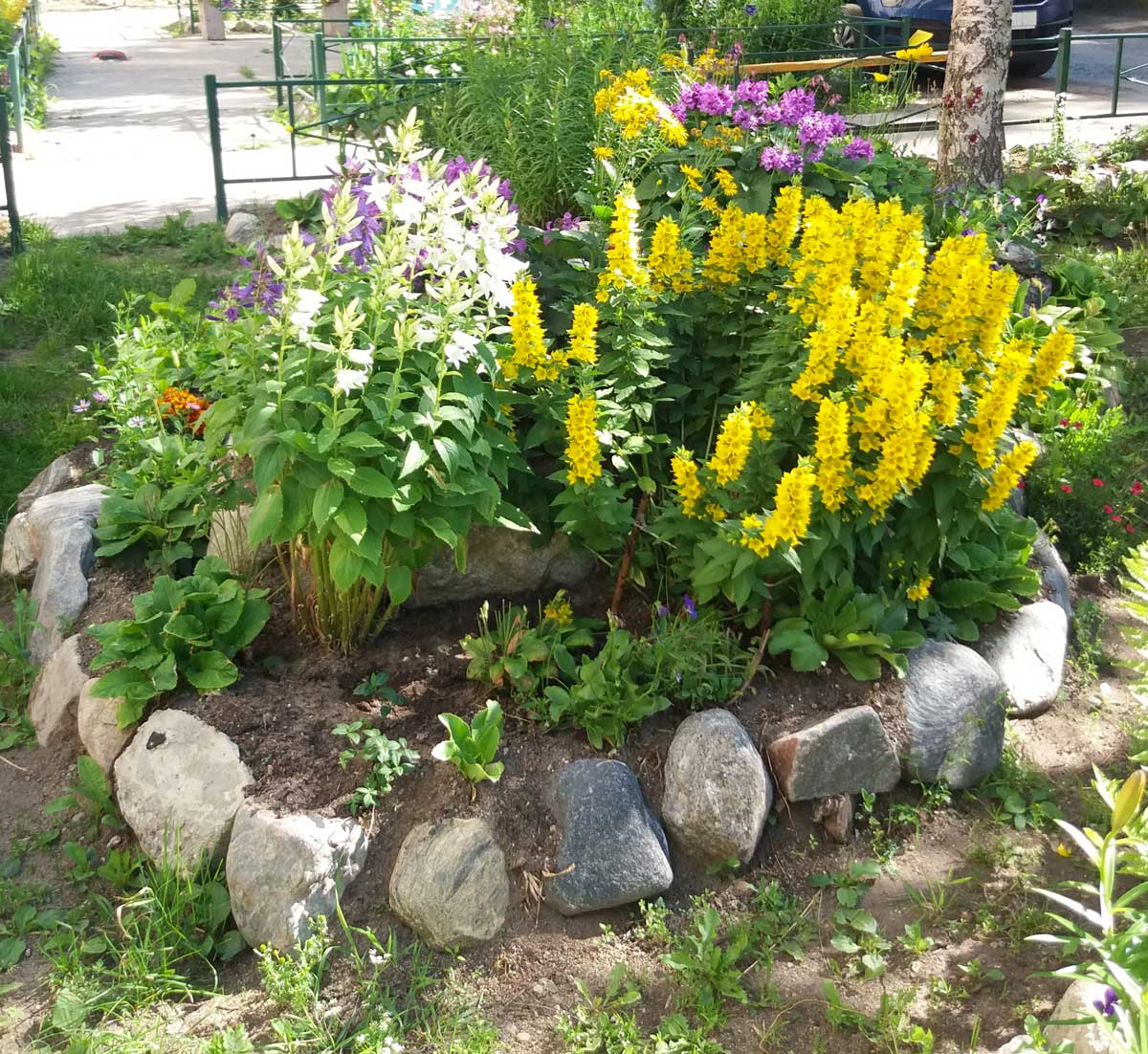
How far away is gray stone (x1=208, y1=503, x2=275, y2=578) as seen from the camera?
13.6 ft

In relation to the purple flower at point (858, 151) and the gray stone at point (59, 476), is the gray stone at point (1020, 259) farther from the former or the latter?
the gray stone at point (59, 476)

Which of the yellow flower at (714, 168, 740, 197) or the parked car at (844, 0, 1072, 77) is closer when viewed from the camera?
the yellow flower at (714, 168, 740, 197)

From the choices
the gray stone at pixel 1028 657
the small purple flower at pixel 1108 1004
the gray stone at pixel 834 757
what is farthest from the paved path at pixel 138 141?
the small purple flower at pixel 1108 1004

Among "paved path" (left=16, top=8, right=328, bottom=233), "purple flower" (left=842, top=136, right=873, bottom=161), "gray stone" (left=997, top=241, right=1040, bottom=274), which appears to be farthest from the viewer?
"paved path" (left=16, top=8, right=328, bottom=233)

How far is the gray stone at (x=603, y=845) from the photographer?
3277 mm

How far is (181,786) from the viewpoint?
343 centimetres

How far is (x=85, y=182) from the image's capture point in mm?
10102

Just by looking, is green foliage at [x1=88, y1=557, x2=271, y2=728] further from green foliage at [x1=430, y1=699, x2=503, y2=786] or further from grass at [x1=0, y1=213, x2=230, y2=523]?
grass at [x1=0, y1=213, x2=230, y2=523]

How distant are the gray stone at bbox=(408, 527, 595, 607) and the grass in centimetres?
208

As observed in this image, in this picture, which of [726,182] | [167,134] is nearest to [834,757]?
[726,182]

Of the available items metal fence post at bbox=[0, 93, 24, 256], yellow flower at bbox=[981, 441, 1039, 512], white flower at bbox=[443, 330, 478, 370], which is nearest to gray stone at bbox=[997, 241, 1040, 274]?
yellow flower at bbox=[981, 441, 1039, 512]

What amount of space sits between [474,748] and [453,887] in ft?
1.20

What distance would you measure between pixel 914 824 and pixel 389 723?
5.10 ft

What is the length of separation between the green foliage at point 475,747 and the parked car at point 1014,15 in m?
10.4
